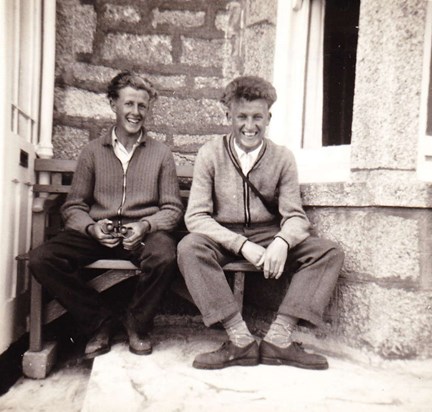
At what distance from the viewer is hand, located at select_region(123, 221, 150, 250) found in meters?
2.64

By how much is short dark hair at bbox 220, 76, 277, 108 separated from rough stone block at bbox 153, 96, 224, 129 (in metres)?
0.89

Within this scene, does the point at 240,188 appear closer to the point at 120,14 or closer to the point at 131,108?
the point at 131,108

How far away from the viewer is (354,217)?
2564 mm

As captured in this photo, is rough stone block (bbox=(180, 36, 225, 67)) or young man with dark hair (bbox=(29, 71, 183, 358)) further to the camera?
rough stone block (bbox=(180, 36, 225, 67))

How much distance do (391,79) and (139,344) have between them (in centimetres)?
196

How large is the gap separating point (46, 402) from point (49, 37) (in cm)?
238

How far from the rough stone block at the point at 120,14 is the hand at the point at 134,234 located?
1712 millimetres

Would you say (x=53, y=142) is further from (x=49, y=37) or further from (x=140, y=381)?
(x=140, y=381)

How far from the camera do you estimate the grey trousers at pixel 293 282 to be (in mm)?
2361

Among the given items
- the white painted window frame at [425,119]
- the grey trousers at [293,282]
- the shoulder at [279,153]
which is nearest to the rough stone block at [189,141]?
the shoulder at [279,153]

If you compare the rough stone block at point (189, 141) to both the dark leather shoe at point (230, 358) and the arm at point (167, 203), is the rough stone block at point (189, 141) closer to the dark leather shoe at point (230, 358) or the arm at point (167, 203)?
the arm at point (167, 203)

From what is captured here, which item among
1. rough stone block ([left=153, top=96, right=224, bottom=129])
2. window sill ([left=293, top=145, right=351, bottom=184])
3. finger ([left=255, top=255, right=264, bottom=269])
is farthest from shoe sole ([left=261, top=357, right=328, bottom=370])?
rough stone block ([left=153, top=96, right=224, bottom=129])

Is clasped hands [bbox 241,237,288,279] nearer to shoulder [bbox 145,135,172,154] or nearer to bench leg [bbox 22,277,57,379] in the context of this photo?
shoulder [bbox 145,135,172,154]

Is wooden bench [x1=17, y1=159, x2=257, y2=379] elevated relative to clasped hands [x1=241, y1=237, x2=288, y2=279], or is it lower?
lower
